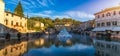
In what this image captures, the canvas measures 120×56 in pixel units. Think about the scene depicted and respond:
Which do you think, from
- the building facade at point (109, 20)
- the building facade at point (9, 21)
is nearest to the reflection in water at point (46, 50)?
the building facade at point (9, 21)

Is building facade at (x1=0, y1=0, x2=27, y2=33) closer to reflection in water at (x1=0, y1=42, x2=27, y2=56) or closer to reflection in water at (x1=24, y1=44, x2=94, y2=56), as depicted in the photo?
reflection in water at (x1=0, y1=42, x2=27, y2=56)

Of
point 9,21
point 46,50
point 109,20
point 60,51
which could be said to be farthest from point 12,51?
point 109,20

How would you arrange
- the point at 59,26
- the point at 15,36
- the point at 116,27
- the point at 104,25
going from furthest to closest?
the point at 59,26, the point at 104,25, the point at 116,27, the point at 15,36

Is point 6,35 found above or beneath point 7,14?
beneath

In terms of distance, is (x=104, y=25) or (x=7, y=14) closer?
(x=7, y=14)

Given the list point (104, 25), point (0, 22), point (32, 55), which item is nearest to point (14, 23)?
point (0, 22)

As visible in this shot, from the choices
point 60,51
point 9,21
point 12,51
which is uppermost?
point 9,21

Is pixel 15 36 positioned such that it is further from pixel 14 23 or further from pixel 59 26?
pixel 59 26

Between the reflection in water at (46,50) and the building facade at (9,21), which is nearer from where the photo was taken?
the reflection in water at (46,50)

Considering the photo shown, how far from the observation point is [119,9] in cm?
5566

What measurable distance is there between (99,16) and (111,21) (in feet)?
37.8

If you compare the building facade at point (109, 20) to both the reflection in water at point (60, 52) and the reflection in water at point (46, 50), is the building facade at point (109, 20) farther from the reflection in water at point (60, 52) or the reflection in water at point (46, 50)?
the reflection in water at point (60, 52)

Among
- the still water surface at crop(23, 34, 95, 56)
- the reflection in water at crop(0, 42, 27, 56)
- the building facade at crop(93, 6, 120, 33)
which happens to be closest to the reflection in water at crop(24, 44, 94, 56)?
the still water surface at crop(23, 34, 95, 56)

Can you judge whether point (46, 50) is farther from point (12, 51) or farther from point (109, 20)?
point (109, 20)
